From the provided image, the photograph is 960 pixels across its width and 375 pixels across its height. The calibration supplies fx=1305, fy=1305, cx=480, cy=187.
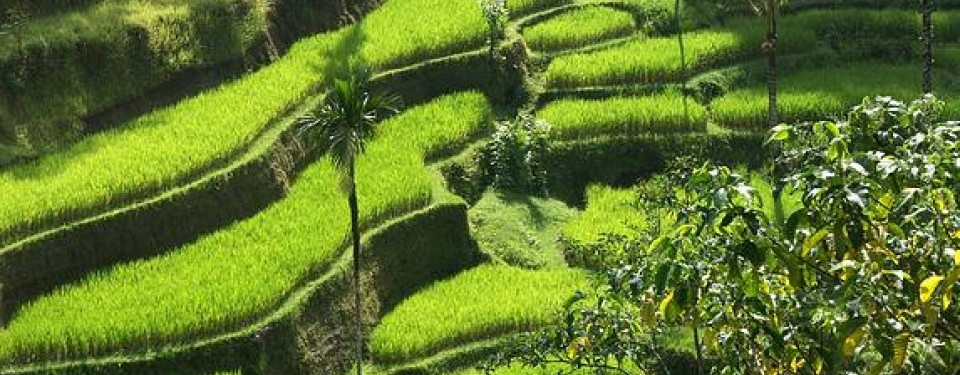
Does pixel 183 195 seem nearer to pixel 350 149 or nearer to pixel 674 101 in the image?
pixel 350 149

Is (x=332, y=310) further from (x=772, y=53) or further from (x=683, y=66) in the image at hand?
(x=683, y=66)

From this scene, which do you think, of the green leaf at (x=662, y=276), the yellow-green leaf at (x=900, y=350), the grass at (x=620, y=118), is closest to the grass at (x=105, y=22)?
the grass at (x=620, y=118)

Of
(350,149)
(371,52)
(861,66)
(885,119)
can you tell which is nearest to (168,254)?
(350,149)

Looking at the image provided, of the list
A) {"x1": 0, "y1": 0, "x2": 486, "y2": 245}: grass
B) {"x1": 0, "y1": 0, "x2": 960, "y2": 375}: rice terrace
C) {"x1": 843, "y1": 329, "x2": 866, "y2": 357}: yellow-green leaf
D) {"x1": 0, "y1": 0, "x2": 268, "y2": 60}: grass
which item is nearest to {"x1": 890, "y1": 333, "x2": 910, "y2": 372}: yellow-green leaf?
{"x1": 843, "y1": 329, "x2": 866, "y2": 357}: yellow-green leaf

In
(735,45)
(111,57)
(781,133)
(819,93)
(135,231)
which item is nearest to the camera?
(781,133)

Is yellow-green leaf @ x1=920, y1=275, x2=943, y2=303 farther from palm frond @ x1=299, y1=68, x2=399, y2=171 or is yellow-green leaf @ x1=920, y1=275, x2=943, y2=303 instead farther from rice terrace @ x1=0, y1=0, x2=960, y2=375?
palm frond @ x1=299, y1=68, x2=399, y2=171

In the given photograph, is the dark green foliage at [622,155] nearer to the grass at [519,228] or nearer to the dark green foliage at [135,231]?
the grass at [519,228]

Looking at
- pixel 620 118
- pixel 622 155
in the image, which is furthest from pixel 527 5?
pixel 622 155
